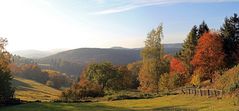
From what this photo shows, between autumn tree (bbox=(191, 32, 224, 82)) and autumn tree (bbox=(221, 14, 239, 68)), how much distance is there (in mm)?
3105

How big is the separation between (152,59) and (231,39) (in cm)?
1989

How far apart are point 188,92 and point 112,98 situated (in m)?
15.6

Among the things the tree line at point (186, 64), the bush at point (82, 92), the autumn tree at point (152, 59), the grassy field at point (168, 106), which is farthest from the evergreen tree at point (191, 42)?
the grassy field at point (168, 106)

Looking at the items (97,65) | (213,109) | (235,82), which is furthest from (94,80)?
(213,109)

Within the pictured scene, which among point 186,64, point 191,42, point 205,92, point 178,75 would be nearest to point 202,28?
point 191,42

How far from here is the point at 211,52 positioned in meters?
82.4

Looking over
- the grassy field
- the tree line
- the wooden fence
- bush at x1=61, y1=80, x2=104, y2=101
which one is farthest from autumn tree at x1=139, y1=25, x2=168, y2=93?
the grassy field

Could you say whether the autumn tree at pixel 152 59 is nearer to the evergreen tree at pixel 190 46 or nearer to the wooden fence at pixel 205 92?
the evergreen tree at pixel 190 46

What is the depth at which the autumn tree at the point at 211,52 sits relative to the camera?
82375 millimetres

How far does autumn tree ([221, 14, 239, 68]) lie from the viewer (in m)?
85.4

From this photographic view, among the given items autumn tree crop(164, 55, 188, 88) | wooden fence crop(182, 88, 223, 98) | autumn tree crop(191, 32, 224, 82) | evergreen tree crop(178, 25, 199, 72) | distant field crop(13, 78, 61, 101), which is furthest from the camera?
distant field crop(13, 78, 61, 101)

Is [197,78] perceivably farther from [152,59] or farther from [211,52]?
[152,59]

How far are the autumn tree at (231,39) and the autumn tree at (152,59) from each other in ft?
53.7

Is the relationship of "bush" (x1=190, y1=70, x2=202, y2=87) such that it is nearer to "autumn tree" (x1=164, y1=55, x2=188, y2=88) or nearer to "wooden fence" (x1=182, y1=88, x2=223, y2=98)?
"autumn tree" (x1=164, y1=55, x2=188, y2=88)
